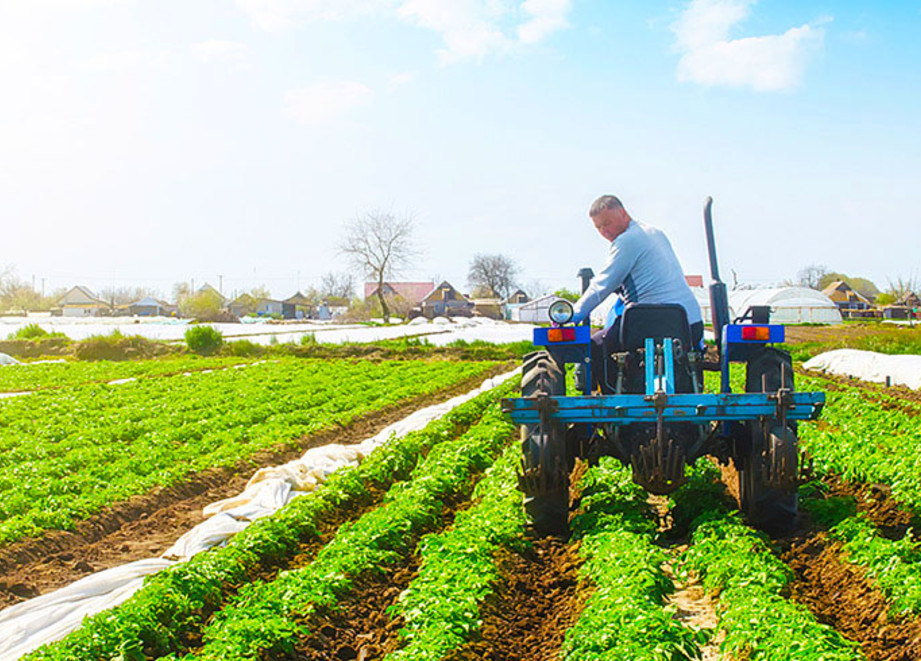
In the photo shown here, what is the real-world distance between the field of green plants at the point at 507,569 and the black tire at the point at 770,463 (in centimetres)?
18

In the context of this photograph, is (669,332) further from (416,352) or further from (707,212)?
(416,352)

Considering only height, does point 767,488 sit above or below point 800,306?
below

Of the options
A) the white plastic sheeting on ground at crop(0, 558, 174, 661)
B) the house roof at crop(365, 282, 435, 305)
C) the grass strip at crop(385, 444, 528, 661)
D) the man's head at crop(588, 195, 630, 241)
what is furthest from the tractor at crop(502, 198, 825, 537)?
the house roof at crop(365, 282, 435, 305)

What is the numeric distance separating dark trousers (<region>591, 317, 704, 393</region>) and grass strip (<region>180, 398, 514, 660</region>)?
2.05 metres

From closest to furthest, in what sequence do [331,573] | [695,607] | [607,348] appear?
[695,607]
[331,573]
[607,348]

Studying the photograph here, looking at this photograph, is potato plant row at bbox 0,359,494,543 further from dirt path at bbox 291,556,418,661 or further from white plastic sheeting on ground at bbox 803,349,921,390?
white plastic sheeting on ground at bbox 803,349,921,390

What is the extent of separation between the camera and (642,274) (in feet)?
21.0

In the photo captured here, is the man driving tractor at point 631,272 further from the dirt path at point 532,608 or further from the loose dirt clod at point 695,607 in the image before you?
the loose dirt clod at point 695,607

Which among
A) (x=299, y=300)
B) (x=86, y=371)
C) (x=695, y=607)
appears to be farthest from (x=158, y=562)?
(x=299, y=300)

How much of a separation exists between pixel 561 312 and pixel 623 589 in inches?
90.8

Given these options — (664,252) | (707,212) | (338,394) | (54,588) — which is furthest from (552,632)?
Answer: (338,394)

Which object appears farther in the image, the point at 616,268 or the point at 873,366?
the point at 873,366

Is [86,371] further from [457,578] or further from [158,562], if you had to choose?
[457,578]

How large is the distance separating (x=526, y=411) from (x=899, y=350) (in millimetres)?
27591
